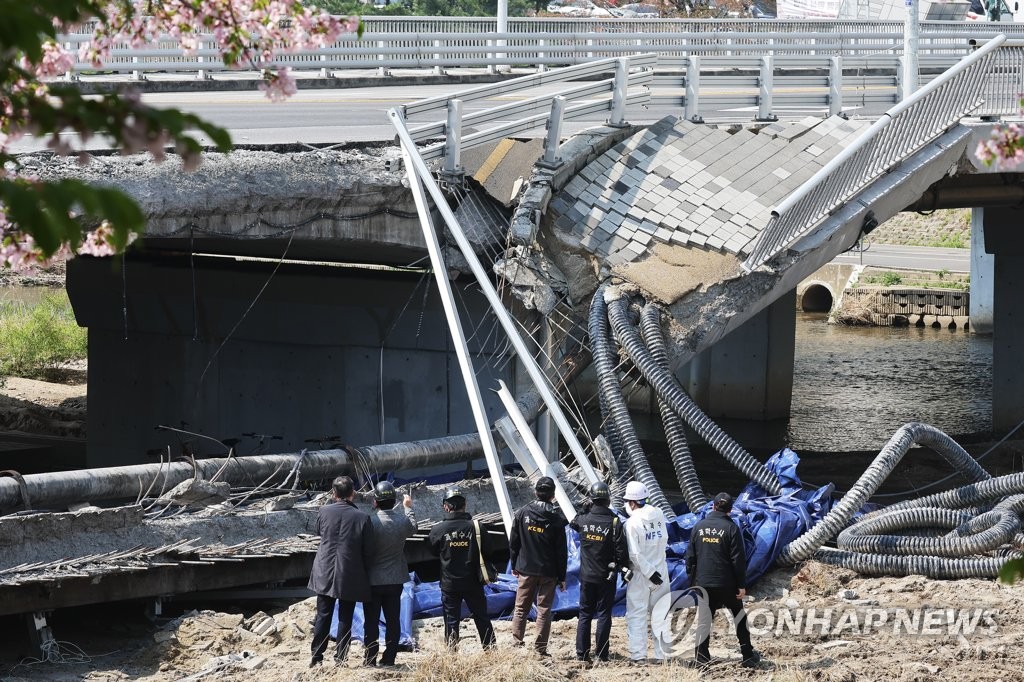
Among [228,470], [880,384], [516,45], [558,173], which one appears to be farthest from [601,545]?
[880,384]

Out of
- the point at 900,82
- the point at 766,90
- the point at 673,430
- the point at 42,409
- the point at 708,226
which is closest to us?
the point at 673,430

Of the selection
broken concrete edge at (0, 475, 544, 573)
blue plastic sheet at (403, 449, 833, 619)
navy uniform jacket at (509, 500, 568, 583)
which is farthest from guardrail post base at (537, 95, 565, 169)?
navy uniform jacket at (509, 500, 568, 583)

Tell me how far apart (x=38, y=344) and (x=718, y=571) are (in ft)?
89.8

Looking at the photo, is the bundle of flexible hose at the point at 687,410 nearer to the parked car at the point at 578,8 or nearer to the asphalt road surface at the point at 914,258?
the asphalt road surface at the point at 914,258

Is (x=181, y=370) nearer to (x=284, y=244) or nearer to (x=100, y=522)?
(x=284, y=244)

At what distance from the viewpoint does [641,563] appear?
1002 cm

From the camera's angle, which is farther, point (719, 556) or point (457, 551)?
point (457, 551)

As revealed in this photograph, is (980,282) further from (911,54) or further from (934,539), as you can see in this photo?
(934,539)

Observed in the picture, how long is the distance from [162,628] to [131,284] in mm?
10431

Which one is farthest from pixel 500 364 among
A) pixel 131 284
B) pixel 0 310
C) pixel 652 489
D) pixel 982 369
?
pixel 0 310

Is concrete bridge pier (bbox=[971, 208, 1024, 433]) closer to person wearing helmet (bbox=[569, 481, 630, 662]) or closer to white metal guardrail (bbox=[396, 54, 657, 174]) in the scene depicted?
white metal guardrail (bbox=[396, 54, 657, 174])

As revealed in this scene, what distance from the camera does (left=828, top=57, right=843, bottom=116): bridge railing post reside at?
54.7ft

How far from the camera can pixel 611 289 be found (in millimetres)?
14383

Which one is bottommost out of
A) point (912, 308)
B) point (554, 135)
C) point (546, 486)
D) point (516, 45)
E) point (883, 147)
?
point (912, 308)
